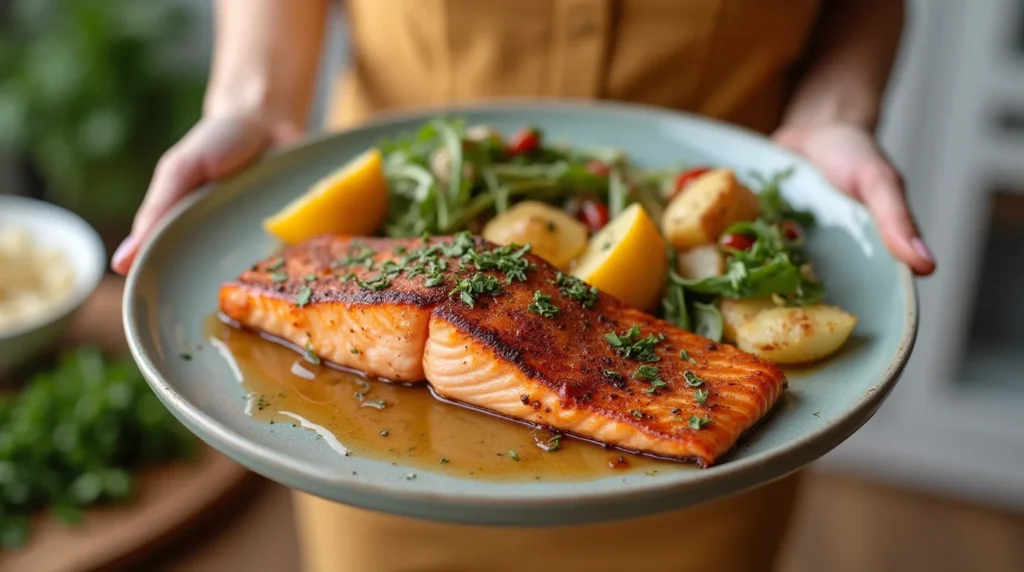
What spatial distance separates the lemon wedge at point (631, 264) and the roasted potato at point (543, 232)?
0.21ft

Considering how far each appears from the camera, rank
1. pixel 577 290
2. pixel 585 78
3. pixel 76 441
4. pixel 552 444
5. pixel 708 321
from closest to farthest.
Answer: pixel 552 444, pixel 577 290, pixel 708 321, pixel 585 78, pixel 76 441

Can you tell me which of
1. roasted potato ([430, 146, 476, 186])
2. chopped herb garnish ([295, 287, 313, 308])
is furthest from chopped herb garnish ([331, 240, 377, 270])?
roasted potato ([430, 146, 476, 186])

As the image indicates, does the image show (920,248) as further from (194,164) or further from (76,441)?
(76,441)

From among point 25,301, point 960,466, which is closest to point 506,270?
point 25,301

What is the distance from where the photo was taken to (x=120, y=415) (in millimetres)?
2854

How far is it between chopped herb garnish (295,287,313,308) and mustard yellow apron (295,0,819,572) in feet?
2.94

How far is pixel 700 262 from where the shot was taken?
2023 mm

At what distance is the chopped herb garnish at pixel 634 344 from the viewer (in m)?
1.70

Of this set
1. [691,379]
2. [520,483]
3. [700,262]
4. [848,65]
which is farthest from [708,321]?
[848,65]

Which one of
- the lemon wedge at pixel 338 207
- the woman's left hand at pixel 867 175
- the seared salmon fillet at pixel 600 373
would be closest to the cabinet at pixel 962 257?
the woman's left hand at pixel 867 175

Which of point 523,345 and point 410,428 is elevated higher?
point 523,345

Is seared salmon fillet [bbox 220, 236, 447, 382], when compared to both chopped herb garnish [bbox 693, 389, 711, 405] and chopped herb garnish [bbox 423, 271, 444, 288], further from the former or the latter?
chopped herb garnish [bbox 693, 389, 711, 405]

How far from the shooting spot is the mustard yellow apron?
2.47 meters

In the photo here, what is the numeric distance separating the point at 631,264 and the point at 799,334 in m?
0.35
